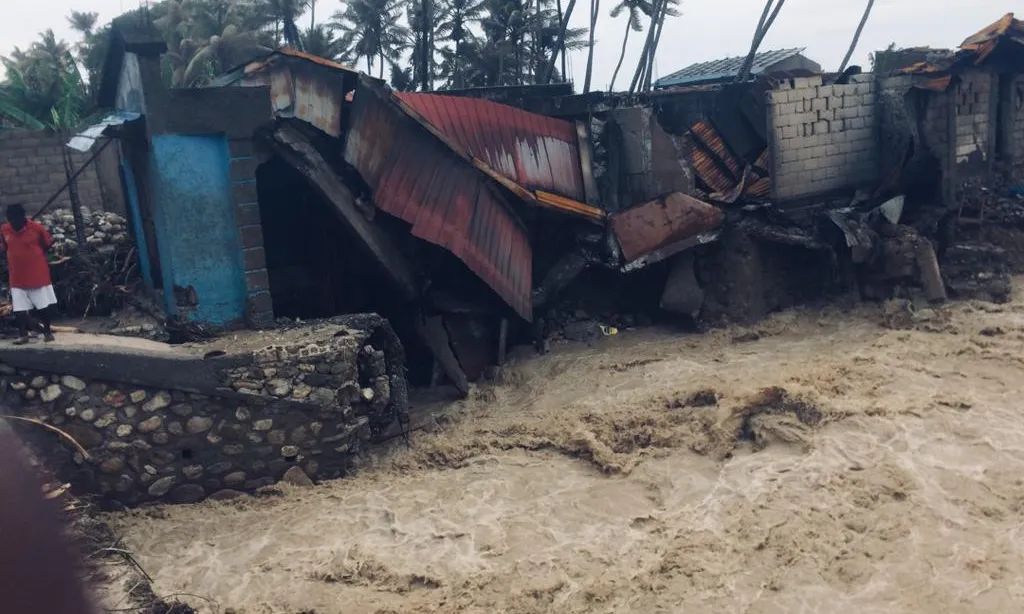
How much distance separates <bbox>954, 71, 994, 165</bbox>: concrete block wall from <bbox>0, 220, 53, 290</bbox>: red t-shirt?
40.6 feet

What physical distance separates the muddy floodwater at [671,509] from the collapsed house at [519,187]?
1.97 meters

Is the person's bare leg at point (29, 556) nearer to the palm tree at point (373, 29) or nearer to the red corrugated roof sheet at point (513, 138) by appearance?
the red corrugated roof sheet at point (513, 138)

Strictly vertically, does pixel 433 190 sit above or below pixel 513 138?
below

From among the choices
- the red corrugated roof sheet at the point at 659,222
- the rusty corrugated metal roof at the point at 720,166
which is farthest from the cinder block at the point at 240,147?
the rusty corrugated metal roof at the point at 720,166

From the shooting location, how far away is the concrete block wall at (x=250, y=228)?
7.72m

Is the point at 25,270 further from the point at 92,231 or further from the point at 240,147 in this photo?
the point at 92,231

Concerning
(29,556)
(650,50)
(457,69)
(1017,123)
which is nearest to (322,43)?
(457,69)

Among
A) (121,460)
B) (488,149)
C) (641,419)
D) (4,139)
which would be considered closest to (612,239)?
(488,149)

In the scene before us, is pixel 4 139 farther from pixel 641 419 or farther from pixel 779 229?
pixel 779 229

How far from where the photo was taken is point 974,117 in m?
12.2

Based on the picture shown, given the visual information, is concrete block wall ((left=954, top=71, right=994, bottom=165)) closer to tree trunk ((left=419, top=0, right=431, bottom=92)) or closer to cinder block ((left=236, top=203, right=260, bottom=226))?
cinder block ((left=236, top=203, right=260, bottom=226))

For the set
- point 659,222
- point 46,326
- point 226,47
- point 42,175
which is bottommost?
point 659,222

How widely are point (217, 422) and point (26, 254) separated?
214 cm

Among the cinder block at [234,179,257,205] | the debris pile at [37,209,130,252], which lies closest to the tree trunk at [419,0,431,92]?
the debris pile at [37,209,130,252]
